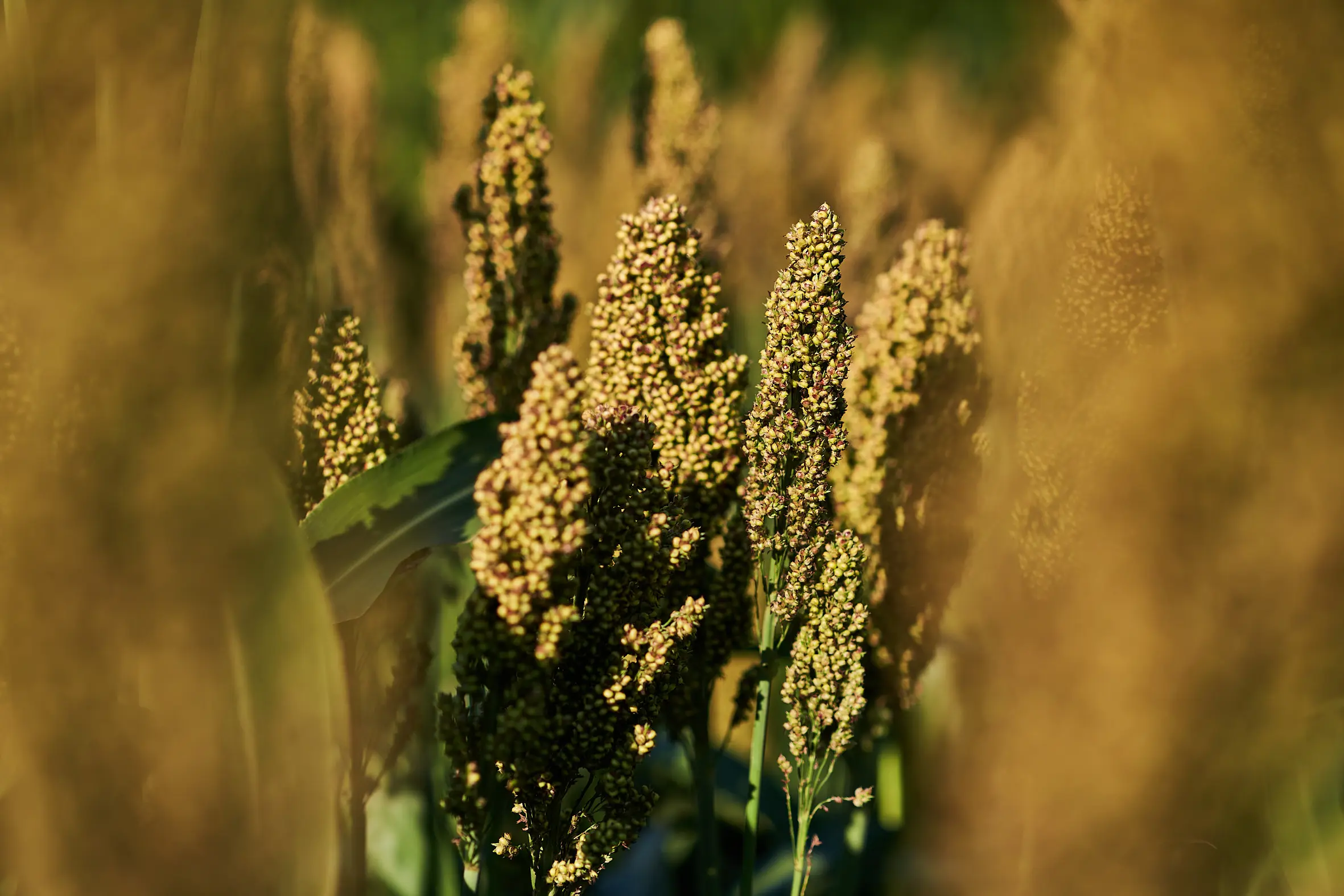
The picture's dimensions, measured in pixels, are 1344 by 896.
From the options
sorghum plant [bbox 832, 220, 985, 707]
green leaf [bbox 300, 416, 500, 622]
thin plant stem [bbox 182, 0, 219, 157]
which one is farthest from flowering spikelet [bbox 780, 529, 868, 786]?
thin plant stem [bbox 182, 0, 219, 157]

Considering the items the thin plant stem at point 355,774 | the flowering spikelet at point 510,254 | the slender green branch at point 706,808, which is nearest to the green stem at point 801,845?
the slender green branch at point 706,808

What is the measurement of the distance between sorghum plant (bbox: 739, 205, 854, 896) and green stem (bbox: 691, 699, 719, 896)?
235 millimetres

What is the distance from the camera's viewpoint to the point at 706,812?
44.7 inches

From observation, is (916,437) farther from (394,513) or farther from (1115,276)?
(394,513)

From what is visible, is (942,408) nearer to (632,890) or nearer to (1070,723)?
(1070,723)

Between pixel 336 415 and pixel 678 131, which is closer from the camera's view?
pixel 336 415

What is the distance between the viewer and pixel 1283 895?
985mm

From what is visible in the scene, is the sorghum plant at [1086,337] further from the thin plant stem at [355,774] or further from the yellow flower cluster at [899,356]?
the thin plant stem at [355,774]

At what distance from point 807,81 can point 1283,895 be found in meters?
1.89

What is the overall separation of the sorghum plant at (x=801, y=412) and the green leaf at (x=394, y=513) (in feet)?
0.89

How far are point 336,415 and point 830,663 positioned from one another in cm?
51

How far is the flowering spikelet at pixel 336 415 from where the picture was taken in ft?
3.22

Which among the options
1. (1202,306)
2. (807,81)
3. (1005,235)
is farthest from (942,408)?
(807,81)

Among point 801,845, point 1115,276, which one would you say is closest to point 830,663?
point 801,845
